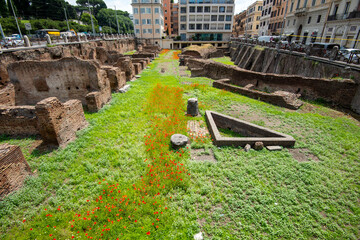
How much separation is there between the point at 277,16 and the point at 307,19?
15255 mm

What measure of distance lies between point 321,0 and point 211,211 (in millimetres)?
37755

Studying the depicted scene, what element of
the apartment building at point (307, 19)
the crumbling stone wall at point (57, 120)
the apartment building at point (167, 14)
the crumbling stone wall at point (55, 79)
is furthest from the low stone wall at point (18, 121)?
the apartment building at point (167, 14)

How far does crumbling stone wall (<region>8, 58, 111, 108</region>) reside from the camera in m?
10.8

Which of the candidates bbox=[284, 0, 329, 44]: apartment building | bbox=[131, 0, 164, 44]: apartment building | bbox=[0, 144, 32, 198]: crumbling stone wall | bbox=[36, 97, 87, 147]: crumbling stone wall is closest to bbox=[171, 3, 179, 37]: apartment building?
bbox=[131, 0, 164, 44]: apartment building

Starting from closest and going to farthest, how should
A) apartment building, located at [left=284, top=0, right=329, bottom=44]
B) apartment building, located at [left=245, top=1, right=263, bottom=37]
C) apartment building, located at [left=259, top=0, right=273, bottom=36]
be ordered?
apartment building, located at [left=284, top=0, right=329, bottom=44] → apartment building, located at [left=259, top=0, right=273, bottom=36] → apartment building, located at [left=245, top=1, right=263, bottom=37]

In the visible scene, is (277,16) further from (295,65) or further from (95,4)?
(95,4)

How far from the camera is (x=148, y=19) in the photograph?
181ft

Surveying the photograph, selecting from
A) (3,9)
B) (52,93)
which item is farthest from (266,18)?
(3,9)

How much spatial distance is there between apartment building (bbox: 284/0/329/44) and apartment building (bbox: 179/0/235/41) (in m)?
22.2

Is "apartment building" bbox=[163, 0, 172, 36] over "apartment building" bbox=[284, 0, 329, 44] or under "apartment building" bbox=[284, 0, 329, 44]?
over

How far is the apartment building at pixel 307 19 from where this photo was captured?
2795 cm

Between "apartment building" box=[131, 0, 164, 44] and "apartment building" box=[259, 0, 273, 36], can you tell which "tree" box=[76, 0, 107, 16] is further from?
"apartment building" box=[259, 0, 273, 36]

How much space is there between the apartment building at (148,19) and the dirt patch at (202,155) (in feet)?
184

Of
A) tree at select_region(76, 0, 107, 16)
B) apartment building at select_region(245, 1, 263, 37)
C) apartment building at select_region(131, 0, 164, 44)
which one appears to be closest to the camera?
apartment building at select_region(131, 0, 164, 44)
